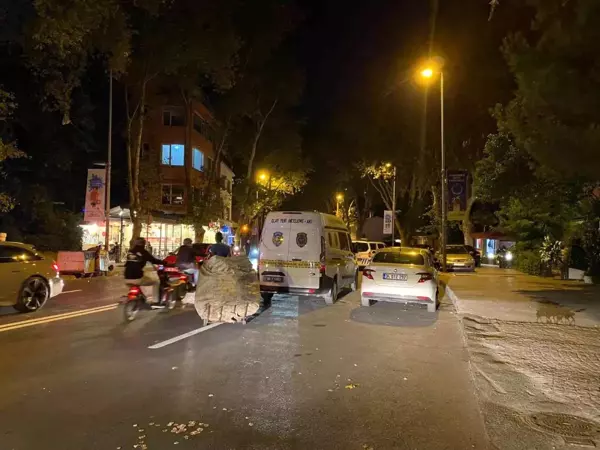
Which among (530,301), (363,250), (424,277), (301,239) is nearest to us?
(424,277)

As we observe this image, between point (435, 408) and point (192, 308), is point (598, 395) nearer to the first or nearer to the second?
point (435, 408)

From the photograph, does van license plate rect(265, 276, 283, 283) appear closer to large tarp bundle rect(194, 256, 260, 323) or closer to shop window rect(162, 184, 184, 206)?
large tarp bundle rect(194, 256, 260, 323)

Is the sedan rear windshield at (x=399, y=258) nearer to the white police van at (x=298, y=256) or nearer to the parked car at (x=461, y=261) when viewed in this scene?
the white police van at (x=298, y=256)

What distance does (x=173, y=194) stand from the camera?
132ft

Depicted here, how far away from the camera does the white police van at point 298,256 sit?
1334 cm

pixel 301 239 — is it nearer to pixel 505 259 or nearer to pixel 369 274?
pixel 369 274

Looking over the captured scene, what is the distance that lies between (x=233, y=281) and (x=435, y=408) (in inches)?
210

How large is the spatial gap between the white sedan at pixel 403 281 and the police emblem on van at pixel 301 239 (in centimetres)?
173

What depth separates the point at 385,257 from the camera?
44.7ft

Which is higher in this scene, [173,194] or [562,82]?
[173,194]

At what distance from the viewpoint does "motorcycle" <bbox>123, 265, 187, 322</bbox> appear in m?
10.7

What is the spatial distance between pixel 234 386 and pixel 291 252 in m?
7.28

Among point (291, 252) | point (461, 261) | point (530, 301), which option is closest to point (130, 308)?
point (291, 252)

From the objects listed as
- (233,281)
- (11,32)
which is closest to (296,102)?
(11,32)
